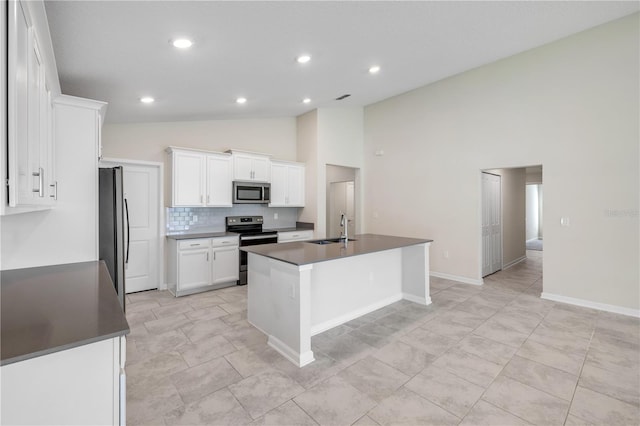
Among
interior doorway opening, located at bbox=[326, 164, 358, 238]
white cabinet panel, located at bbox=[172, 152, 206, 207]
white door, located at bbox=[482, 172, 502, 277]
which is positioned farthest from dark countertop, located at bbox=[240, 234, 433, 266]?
interior doorway opening, located at bbox=[326, 164, 358, 238]

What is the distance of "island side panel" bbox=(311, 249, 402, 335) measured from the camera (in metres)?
3.21

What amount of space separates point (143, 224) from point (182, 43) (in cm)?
301

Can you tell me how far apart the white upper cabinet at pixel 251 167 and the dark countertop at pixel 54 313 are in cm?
336

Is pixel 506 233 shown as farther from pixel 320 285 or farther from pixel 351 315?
pixel 320 285

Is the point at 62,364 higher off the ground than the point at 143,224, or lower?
lower

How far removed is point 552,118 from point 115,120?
610cm

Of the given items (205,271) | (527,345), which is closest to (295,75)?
(205,271)

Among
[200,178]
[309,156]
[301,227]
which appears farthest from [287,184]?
[200,178]

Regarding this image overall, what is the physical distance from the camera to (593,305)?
12.7 ft

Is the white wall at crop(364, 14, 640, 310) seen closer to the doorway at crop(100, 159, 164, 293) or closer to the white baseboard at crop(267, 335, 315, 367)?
the white baseboard at crop(267, 335, 315, 367)

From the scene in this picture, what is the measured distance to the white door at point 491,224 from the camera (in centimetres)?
544

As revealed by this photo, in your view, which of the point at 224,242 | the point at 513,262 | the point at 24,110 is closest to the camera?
the point at 24,110

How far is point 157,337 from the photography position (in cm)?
306

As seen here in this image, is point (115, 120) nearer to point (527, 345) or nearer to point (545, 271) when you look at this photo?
point (527, 345)
